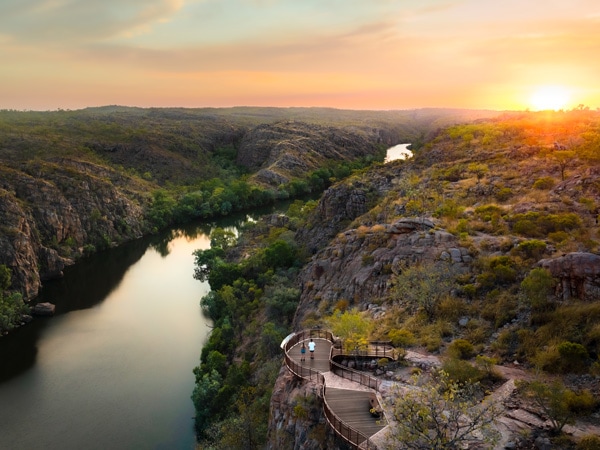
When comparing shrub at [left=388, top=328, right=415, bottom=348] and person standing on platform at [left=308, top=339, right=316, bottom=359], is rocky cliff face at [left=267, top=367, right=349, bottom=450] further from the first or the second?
shrub at [left=388, top=328, right=415, bottom=348]

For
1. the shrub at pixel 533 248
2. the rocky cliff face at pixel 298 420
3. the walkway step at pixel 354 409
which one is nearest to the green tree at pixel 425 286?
the shrub at pixel 533 248

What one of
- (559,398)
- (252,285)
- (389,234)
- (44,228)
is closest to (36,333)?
(252,285)

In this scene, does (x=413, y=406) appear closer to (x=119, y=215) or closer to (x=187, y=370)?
(x=187, y=370)

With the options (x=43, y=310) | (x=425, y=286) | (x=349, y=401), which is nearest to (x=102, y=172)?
(x=43, y=310)

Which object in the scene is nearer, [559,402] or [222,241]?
[559,402]

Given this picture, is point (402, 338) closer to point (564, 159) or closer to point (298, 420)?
point (298, 420)

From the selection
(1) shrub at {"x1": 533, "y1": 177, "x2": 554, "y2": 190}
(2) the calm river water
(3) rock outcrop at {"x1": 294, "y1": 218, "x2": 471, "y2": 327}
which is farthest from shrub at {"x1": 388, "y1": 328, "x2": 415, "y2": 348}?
(1) shrub at {"x1": 533, "y1": 177, "x2": 554, "y2": 190}
